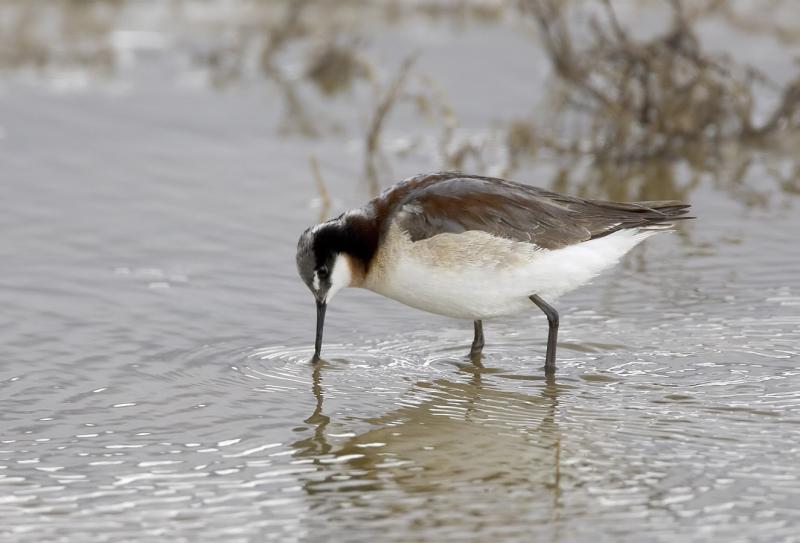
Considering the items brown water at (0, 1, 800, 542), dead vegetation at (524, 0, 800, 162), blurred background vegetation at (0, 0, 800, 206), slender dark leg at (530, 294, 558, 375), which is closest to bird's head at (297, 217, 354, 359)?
brown water at (0, 1, 800, 542)

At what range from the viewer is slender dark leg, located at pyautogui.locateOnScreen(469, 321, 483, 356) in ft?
25.3

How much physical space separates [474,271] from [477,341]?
2.00 feet

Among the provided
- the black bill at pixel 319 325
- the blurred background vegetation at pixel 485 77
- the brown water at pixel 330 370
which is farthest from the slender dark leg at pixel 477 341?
the blurred background vegetation at pixel 485 77

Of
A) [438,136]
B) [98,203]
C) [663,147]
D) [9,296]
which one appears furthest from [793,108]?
[9,296]

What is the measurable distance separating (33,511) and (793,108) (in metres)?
9.06

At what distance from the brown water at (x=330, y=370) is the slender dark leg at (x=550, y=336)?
8 centimetres

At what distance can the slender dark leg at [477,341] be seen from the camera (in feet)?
25.3

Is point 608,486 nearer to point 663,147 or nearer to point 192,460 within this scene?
point 192,460

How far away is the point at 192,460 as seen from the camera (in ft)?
20.0

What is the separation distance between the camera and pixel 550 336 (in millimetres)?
7453

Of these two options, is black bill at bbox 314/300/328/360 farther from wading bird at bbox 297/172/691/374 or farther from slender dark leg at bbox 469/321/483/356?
slender dark leg at bbox 469/321/483/356

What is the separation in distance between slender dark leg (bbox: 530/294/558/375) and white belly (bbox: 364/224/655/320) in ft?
0.18

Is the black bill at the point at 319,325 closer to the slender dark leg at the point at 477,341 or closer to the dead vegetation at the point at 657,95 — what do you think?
the slender dark leg at the point at 477,341

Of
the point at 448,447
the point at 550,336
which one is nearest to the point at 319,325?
the point at 550,336
